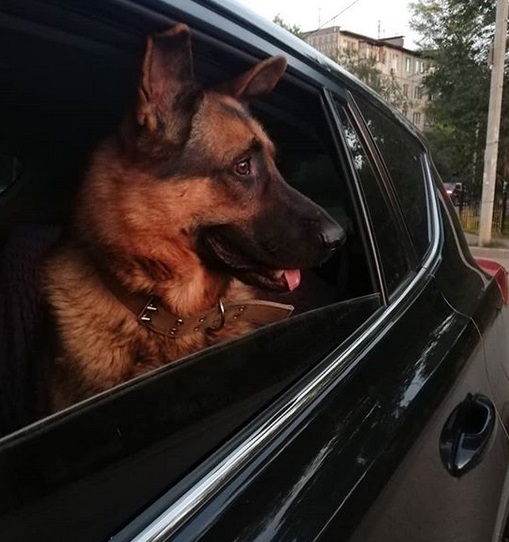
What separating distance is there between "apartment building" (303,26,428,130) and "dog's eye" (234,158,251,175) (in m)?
49.5

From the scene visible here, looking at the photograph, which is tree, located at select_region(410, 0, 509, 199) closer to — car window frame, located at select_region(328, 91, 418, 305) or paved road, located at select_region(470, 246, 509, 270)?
paved road, located at select_region(470, 246, 509, 270)

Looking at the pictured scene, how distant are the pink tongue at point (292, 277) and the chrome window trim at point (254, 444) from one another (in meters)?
0.22

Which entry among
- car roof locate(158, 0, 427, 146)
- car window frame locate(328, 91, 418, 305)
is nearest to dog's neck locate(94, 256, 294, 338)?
car window frame locate(328, 91, 418, 305)

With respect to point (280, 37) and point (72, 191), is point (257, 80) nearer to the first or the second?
point (280, 37)

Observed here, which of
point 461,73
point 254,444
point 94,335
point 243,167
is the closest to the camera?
point 254,444

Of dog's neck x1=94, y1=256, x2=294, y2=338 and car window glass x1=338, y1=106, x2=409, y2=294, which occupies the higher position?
car window glass x1=338, y1=106, x2=409, y2=294

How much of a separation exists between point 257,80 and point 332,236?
437 millimetres

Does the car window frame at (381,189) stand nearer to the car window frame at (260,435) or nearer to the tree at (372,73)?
the car window frame at (260,435)

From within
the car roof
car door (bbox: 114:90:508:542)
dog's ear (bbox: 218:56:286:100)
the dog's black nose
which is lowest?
car door (bbox: 114:90:508:542)

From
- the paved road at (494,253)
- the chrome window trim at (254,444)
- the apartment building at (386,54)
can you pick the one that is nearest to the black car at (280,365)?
the chrome window trim at (254,444)

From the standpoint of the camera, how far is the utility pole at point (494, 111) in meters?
14.7

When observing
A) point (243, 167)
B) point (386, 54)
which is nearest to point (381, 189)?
point (243, 167)

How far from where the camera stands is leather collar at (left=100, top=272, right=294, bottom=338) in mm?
1682

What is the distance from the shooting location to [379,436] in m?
1.50
